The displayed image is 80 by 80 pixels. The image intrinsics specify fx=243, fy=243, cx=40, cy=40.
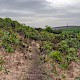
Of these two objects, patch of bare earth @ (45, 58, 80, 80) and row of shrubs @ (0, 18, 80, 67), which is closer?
patch of bare earth @ (45, 58, 80, 80)

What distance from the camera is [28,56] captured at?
52.5 feet

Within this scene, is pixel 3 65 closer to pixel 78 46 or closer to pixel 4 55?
pixel 4 55

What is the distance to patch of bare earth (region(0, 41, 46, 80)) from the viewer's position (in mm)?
11892

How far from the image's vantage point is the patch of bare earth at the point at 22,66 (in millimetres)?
11892

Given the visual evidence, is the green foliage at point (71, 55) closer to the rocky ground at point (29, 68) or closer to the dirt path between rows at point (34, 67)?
the rocky ground at point (29, 68)

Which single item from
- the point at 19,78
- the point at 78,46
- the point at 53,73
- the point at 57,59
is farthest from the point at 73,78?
the point at 78,46

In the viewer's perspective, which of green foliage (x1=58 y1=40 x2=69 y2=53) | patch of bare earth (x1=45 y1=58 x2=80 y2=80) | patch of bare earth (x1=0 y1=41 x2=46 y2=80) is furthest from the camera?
green foliage (x1=58 y1=40 x2=69 y2=53)

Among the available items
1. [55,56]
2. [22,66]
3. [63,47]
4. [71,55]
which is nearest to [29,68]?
[22,66]

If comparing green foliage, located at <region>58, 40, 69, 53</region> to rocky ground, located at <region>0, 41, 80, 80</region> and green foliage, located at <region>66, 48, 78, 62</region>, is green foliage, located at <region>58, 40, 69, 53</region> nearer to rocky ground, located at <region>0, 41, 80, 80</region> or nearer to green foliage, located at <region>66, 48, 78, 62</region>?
green foliage, located at <region>66, 48, 78, 62</region>

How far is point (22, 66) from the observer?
1387cm

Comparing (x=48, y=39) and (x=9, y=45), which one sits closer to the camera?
(x=9, y=45)

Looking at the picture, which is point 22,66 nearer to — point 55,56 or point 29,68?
point 29,68

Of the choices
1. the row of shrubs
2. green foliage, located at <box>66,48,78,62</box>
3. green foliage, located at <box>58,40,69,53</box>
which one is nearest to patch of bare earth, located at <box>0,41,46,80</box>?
the row of shrubs

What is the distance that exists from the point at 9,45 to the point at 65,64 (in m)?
3.96
